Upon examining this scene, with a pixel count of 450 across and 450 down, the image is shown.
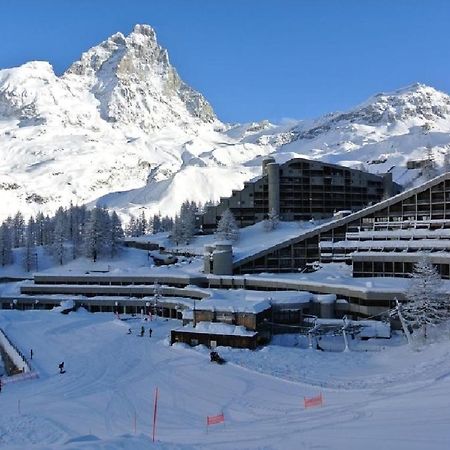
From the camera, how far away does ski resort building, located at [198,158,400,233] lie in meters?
111

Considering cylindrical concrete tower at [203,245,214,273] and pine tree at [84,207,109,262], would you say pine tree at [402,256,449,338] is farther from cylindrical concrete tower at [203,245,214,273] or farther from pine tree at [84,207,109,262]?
pine tree at [84,207,109,262]

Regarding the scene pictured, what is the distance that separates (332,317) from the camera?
2188 inches

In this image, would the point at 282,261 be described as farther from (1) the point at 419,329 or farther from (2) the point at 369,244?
(1) the point at 419,329

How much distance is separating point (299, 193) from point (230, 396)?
83.3m

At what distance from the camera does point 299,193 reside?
365ft

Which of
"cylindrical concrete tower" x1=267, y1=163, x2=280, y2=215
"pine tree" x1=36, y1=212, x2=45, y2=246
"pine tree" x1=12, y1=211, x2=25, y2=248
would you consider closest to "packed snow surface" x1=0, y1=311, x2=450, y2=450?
"cylindrical concrete tower" x1=267, y1=163, x2=280, y2=215

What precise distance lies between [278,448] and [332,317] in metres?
37.1

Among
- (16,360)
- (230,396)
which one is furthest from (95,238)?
(230,396)

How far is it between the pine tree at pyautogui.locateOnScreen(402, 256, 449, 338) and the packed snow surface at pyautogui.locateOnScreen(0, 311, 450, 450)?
211cm

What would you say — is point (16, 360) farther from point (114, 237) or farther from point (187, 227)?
point (187, 227)

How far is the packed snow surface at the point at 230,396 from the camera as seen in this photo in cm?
2084

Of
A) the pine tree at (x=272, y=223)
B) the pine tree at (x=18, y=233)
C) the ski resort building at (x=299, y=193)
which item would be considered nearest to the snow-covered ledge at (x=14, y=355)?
the pine tree at (x=272, y=223)

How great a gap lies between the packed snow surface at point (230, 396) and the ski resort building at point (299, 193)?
62665mm

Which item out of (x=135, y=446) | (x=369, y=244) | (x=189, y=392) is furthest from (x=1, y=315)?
(x=135, y=446)
